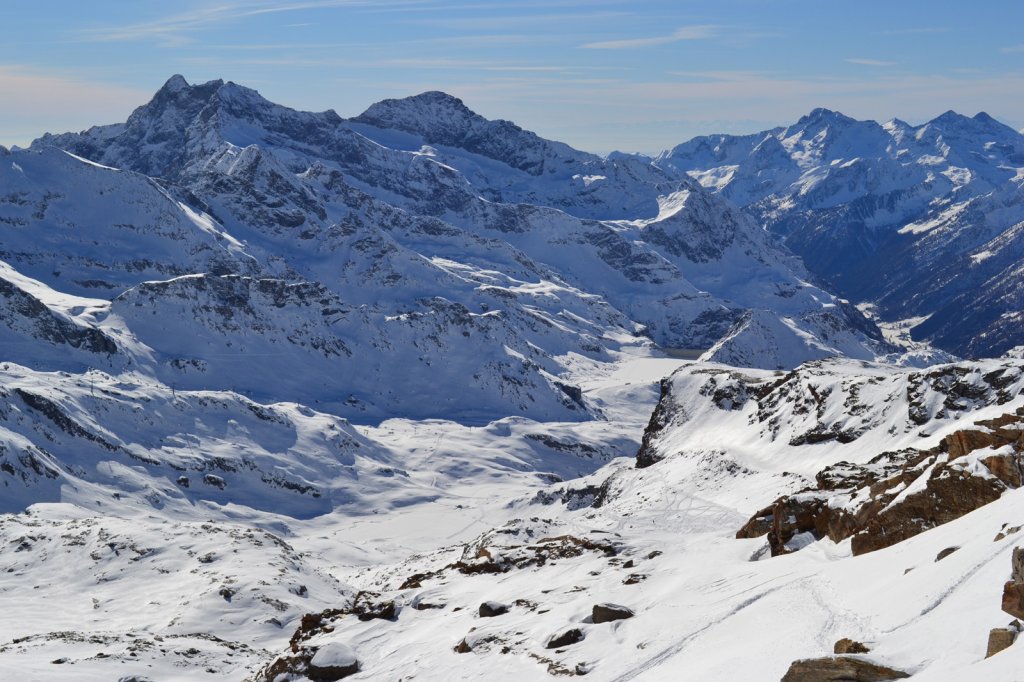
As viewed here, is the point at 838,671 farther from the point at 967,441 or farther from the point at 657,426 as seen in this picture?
the point at 657,426

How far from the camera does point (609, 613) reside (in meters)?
42.0

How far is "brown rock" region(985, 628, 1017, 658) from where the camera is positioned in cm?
2433

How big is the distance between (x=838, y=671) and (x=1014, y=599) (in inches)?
169

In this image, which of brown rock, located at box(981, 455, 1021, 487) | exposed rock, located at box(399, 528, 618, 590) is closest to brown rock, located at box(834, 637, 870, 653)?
brown rock, located at box(981, 455, 1021, 487)

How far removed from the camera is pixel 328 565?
140 meters

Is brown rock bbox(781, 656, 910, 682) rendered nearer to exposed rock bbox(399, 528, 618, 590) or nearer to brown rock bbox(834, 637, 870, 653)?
brown rock bbox(834, 637, 870, 653)

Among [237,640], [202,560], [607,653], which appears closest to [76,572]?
[202,560]

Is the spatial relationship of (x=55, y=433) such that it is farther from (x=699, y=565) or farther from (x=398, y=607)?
(x=699, y=565)

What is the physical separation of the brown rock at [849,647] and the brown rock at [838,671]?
1.92m

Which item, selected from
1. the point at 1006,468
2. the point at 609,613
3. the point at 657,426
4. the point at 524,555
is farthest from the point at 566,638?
the point at 657,426

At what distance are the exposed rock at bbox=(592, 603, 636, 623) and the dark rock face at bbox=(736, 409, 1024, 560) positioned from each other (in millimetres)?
8051

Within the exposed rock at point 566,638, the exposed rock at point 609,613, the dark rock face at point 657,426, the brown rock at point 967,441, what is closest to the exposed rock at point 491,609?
the exposed rock at point 566,638

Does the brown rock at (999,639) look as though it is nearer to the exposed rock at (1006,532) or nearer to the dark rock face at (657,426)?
the exposed rock at (1006,532)

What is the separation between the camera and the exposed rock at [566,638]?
41188 millimetres
